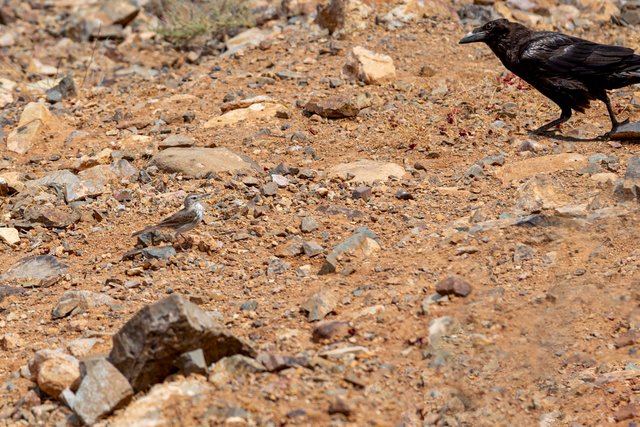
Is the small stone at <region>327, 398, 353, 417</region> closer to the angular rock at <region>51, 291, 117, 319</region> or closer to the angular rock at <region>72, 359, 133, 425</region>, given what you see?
the angular rock at <region>72, 359, 133, 425</region>

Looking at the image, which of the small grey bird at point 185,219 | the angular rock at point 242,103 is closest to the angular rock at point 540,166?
the small grey bird at point 185,219

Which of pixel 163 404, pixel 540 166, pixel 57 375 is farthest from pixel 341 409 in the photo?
pixel 540 166

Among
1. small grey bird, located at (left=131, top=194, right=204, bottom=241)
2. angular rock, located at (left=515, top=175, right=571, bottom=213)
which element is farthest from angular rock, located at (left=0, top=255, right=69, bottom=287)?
angular rock, located at (left=515, top=175, right=571, bottom=213)

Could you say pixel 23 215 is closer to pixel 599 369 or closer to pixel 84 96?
pixel 84 96

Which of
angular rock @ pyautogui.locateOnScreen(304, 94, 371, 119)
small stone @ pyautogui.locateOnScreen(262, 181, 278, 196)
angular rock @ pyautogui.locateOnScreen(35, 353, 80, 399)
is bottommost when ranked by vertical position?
angular rock @ pyautogui.locateOnScreen(304, 94, 371, 119)

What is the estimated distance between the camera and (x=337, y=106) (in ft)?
29.4

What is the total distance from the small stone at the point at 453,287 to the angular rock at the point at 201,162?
2882mm

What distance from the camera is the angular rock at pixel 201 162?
8.02 meters

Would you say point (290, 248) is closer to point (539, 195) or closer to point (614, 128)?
point (539, 195)

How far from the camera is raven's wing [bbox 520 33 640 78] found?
813cm

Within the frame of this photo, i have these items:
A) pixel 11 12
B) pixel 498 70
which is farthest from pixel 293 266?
pixel 11 12

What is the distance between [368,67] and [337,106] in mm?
997

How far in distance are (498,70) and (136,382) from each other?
21.7 feet

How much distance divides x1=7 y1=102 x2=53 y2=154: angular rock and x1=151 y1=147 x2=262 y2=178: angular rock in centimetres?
182
